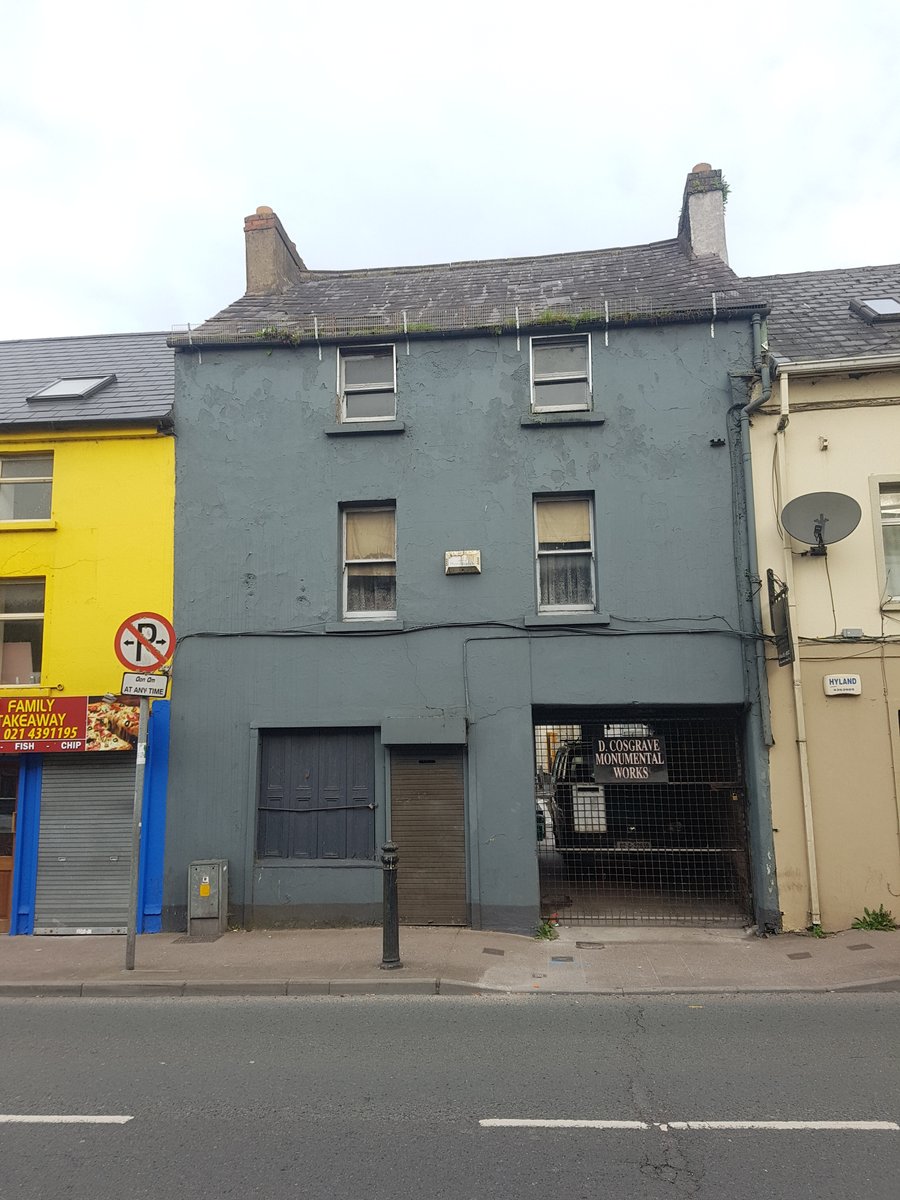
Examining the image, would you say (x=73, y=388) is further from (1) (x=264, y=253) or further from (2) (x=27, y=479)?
(1) (x=264, y=253)

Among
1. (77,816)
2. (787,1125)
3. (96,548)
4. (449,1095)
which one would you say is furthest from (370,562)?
(787,1125)

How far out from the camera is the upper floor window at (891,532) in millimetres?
10734

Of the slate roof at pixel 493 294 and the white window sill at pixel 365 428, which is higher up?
the slate roof at pixel 493 294

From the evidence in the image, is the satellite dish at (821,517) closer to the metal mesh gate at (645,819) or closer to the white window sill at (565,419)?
the metal mesh gate at (645,819)

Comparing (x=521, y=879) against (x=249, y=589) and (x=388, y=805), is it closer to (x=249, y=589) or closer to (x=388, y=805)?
(x=388, y=805)

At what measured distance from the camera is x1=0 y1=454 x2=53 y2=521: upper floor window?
12.0 meters

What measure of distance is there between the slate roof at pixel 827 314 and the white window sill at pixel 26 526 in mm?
10323

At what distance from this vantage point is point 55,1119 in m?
5.25

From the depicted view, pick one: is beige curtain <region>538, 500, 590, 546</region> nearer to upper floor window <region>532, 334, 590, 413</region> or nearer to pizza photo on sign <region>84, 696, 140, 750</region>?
upper floor window <region>532, 334, 590, 413</region>

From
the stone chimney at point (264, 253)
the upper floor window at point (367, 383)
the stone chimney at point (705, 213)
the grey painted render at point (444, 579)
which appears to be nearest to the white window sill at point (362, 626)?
the grey painted render at point (444, 579)

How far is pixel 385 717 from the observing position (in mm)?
10797

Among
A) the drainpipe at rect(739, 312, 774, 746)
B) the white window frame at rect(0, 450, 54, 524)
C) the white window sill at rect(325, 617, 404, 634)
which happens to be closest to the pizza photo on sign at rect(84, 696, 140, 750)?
the white window sill at rect(325, 617, 404, 634)

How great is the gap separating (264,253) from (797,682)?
10345mm

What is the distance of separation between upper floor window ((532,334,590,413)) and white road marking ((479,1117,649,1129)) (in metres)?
8.61
